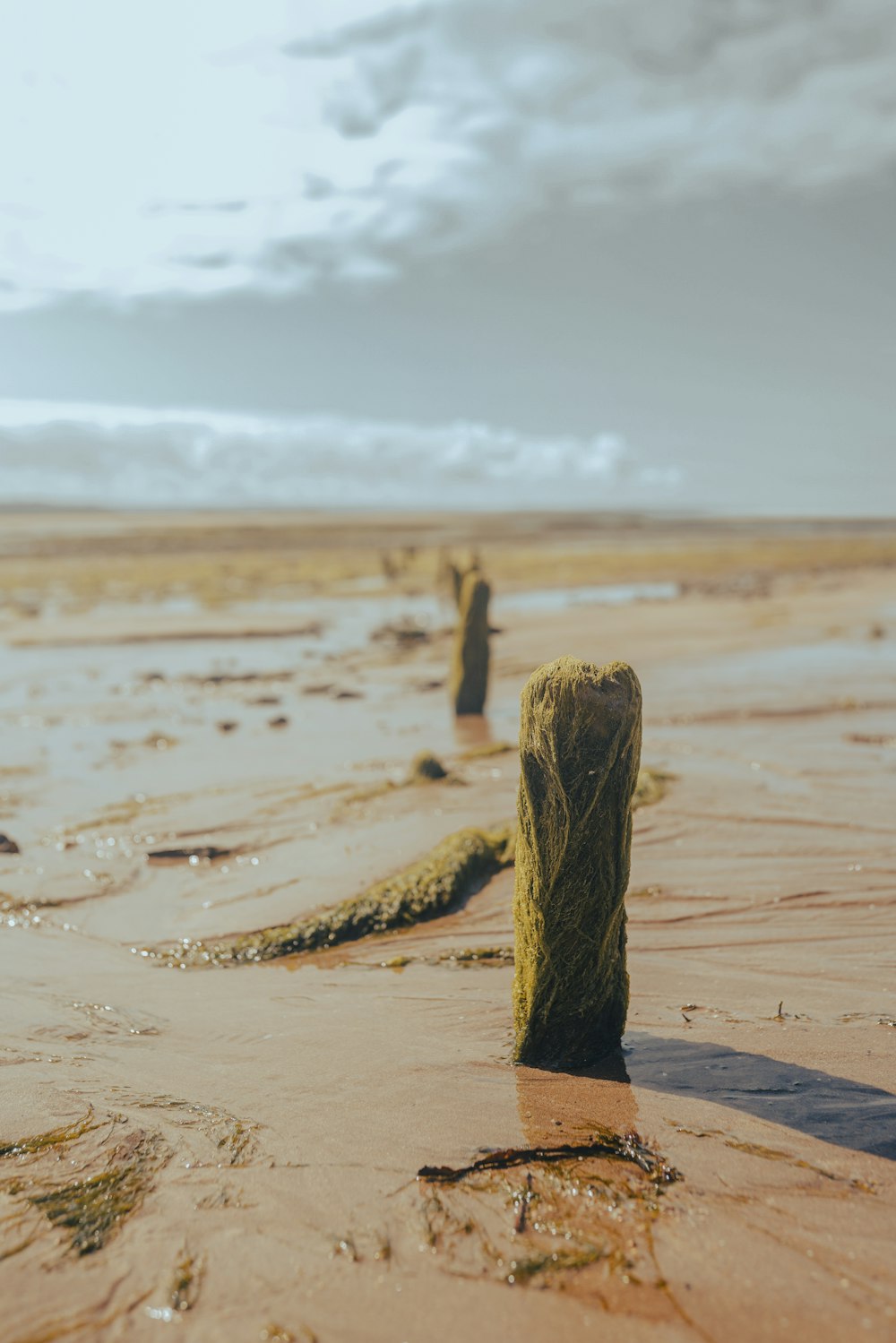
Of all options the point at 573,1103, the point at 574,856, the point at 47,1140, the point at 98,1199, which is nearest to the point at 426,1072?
the point at 573,1103

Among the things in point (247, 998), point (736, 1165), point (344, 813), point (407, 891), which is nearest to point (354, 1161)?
point (736, 1165)

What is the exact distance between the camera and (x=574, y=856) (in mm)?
4336

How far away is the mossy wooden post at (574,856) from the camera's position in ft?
13.8

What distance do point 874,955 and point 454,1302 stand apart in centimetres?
363

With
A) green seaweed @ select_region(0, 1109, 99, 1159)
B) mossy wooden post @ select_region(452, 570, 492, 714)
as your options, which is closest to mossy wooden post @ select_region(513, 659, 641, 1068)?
green seaweed @ select_region(0, 1109, 99, 1159)

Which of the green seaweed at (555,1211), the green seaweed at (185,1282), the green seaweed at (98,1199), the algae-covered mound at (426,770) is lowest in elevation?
the green seaweed at (185,1282)

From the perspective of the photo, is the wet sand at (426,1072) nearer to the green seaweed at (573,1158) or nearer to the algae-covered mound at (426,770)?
the green seaweed at (573,1158)

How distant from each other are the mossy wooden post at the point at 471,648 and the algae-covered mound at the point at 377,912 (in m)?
5.81

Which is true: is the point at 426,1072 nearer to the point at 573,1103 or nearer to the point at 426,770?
the point at 573,1103

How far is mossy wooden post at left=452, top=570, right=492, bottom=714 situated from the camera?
12.8 m

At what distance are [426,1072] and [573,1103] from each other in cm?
75

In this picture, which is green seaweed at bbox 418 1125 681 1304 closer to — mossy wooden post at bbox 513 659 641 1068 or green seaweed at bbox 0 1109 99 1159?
mossy wooden post at bbox 513 659 641 1068

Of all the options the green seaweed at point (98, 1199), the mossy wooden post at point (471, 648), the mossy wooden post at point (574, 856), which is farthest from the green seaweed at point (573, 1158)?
the mossy wooden post at point (471, 648)

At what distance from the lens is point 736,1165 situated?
364 cm
